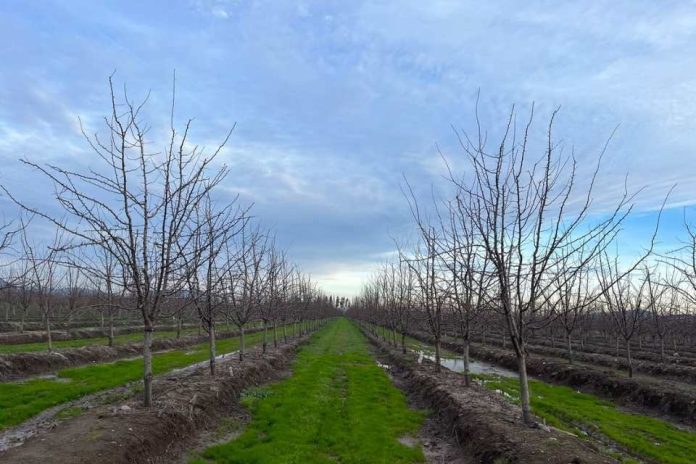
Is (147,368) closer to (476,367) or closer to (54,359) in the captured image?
(54,359)

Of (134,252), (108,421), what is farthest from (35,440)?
(134,252)

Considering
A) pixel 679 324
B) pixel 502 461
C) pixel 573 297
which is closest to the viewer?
pixel 502 461

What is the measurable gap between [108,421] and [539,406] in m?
11.3

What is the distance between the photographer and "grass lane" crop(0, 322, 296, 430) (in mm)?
10967

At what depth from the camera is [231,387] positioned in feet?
44.6

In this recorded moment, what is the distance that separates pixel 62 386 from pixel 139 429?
26.0 ft

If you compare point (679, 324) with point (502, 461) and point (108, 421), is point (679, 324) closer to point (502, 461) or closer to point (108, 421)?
point (502, 461)

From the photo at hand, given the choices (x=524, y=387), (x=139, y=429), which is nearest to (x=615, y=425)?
(x=524, y=387)

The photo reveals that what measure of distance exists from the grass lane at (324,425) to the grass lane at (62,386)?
471 cm

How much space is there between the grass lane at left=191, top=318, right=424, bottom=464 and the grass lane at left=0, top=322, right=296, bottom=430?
15.5 ft

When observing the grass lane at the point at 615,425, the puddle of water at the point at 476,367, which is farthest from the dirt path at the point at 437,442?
the puddle of water at the point at 476,367

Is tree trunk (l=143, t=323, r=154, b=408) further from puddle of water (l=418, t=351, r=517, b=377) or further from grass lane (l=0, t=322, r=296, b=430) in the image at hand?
puddle of water (l=418, t=351, r=517, b=377)

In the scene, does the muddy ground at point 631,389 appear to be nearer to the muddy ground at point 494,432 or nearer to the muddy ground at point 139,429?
the muddy ground at point 494,432

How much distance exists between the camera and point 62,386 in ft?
46.6
